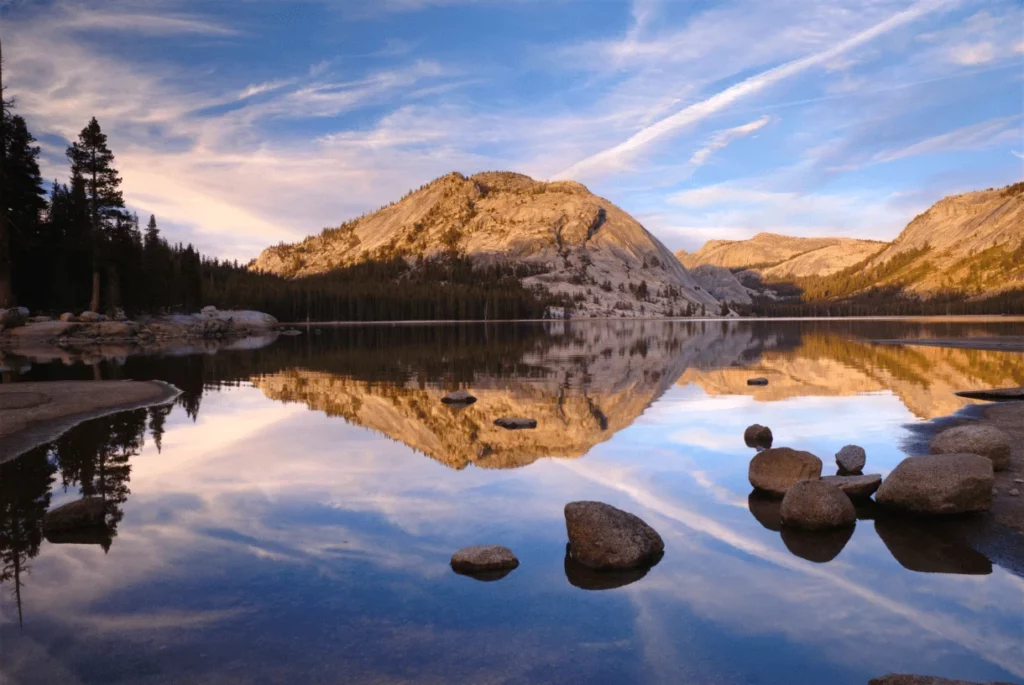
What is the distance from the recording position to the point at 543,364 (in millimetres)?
60875

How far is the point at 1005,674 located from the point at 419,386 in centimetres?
3631

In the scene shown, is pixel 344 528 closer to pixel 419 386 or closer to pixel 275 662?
pixel 275 662

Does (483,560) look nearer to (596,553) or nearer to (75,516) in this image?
(596,553)

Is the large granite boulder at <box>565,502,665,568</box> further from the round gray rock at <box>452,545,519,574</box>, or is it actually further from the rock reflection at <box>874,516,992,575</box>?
the rock reflection at <box>874,516,992,575</box>

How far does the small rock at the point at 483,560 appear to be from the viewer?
43.9 feet

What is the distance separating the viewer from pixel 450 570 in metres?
13.5

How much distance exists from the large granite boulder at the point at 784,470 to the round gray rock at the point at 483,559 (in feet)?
28.6

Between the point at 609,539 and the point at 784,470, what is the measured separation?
24.2 feet

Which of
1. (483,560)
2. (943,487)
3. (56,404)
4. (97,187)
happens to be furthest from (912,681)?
(97,187)

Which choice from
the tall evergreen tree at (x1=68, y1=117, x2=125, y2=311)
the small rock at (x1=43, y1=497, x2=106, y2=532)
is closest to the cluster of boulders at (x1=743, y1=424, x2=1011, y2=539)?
the small rock at (x1=43, y1=497, x2=106, y2=532)

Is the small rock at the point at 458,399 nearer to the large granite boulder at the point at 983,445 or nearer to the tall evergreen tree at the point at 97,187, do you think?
the large granite boulder at the point at 983,445

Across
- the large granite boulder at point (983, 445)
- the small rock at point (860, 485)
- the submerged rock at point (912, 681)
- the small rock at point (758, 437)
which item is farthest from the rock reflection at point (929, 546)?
the small rock at point (758, 437)

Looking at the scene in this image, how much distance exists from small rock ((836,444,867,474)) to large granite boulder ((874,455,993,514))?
308 cm

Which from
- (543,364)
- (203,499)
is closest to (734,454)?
(203,499)
